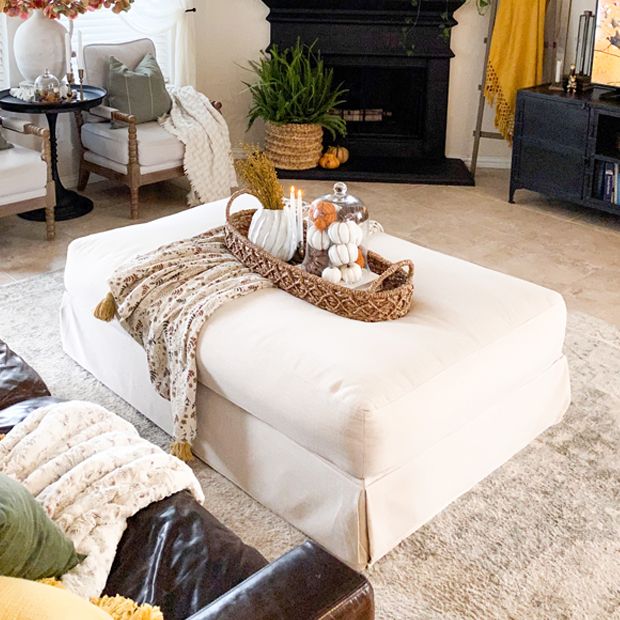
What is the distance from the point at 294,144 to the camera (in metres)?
5.55

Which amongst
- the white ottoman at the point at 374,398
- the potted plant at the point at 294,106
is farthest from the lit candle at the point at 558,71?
the white ottoman at the point at 374,398

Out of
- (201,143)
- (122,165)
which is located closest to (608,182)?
(201,143)

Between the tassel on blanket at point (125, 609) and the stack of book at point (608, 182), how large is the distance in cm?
388

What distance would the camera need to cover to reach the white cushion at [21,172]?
434 centimetres

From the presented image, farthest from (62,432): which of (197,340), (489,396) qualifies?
(489,396)

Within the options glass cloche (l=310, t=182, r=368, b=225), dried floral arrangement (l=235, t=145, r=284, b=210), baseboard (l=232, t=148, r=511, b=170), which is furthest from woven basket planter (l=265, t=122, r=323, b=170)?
glass cloche (l=310, t=182, r=368, b=225)

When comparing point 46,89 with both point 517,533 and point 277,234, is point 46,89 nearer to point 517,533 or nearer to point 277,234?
point 277,234

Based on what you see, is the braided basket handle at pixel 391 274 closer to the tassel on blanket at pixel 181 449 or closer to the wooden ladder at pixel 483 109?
the tassel on blanket at pixel 181 449

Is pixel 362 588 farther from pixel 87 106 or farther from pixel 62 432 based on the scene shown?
pixel 87 106

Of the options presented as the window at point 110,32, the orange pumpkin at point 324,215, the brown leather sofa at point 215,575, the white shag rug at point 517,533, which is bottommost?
the white shag rug at point 517,533

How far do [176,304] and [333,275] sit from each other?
1.52 ft

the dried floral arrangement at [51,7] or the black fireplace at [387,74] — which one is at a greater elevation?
the dried floral arrangement at [51,7]

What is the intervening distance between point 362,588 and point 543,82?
4.64m

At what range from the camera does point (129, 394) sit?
3.06 metres
